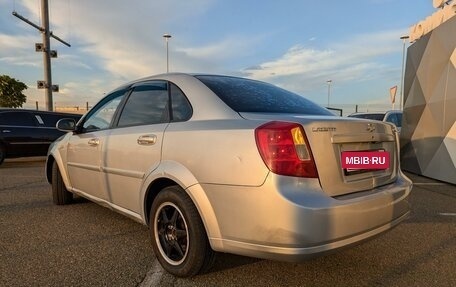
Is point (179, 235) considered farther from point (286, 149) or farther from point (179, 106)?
point (286, 149)

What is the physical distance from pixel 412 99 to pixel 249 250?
8926mm

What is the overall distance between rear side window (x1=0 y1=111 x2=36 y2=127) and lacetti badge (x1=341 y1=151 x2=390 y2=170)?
11.2 meters

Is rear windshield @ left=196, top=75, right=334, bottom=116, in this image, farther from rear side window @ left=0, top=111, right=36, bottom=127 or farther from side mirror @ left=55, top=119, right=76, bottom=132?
rear side window @ left=0, top=111, right=36, bottom=127

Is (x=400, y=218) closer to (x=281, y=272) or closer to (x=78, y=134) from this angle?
(x=281, y=272)

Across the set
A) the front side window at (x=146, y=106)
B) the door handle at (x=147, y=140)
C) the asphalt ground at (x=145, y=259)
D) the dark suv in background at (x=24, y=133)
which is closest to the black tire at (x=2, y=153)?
the dark suv in background at (x=24, y=133)

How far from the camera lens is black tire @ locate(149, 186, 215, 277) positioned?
287 cm

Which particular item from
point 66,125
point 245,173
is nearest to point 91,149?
point 66,125

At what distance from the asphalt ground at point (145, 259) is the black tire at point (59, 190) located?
353mm

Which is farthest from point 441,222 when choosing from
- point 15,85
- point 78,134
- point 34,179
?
point 15,85

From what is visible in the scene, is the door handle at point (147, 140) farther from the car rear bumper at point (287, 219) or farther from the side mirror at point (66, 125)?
the side mirror at point (66, 125)

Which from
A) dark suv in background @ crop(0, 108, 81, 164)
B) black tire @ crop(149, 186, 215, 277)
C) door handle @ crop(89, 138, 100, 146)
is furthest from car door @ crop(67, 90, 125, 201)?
dark suv in background @ crop(0, 108, 81, 164)

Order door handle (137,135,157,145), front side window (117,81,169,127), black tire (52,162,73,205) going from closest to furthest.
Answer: door handle (137,135,157,145), front side window (117,81,169,127), black tire (52,162,73,205)

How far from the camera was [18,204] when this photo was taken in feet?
18.5

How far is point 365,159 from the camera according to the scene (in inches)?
113
